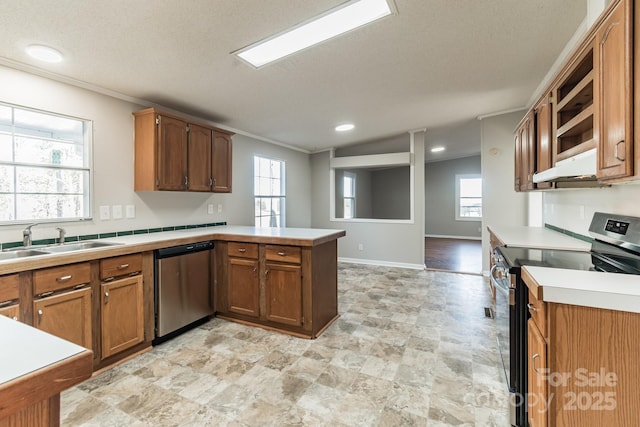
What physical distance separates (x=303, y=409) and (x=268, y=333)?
1.12 meters

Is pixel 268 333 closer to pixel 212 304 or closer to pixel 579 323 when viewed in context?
pixel 212 304

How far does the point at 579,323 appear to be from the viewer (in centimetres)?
115

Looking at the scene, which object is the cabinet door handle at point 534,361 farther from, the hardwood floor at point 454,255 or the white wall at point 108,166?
the hardwood floor at point 454,255

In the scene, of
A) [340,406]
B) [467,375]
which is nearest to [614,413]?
[467,375]

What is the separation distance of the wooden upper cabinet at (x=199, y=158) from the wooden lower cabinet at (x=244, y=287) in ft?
3.01

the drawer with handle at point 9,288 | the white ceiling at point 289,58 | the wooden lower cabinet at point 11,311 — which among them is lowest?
the wooden lower cabinet at point 11,311

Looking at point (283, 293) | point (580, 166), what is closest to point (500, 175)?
point (580, 166)

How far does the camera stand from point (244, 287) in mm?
2971

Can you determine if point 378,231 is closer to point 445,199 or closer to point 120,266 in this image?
point 120,266

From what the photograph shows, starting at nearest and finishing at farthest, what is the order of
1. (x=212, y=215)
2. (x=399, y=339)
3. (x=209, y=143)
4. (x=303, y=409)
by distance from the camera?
(x=303, y=409)
(x=399, y=339)
(x=209, y=143)
(x=212, y=215)

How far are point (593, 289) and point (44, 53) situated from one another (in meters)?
3.37

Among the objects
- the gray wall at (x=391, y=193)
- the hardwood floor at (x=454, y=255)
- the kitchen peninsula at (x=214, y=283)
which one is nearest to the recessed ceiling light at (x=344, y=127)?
the kitchen peninsula at (x=214, y=283)

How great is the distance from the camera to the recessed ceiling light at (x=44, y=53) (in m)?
1.97

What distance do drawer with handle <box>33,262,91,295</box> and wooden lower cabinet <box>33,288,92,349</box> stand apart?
0.17 feet
